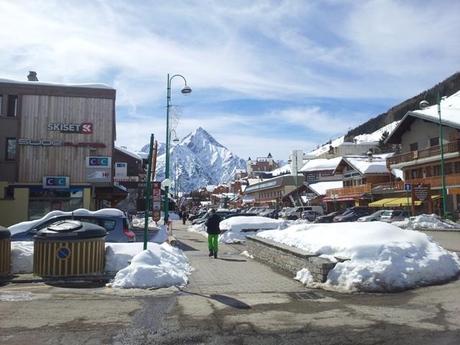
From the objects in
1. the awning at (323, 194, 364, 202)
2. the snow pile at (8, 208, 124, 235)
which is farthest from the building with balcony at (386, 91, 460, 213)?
the snow pile at (8, 208, 124, 235)

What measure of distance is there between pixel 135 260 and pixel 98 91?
23768 millimetres

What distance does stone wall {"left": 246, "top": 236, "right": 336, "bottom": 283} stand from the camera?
1159 centimetres

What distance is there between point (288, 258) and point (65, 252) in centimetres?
566

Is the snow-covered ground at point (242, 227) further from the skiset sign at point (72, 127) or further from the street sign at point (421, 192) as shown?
the street sign at point (421, 192)

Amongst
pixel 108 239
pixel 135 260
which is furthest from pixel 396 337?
pixel 108 239

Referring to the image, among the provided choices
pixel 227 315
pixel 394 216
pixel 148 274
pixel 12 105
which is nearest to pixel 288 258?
pixel 148 274

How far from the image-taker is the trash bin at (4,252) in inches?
496

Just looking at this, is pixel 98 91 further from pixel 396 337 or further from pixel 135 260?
pixel 396 337

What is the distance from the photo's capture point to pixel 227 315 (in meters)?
8.55

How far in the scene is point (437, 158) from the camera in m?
50.9

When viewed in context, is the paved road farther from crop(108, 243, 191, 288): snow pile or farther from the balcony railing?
the balcony railing

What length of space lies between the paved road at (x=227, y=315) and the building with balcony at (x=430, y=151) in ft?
131

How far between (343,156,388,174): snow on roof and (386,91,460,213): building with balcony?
6.81 meters

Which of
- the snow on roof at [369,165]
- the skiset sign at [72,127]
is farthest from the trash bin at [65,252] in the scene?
the snow on roof at [369,165]
